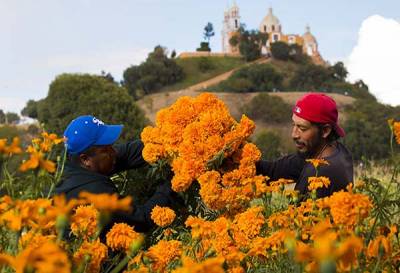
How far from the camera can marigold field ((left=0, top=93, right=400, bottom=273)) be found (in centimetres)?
115

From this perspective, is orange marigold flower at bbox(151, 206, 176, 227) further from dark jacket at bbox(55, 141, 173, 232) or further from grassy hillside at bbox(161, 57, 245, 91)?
grassy hillside at bbox(161, 57, 245, 91)

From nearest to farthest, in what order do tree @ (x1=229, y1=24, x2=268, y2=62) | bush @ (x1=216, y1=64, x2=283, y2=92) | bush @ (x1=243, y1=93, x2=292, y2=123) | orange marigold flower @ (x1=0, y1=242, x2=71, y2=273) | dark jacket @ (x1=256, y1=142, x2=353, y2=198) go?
orange marigold flower @ (x1=0, y1=242, x2=71, y2=273) < dark jacket @ (x1=256, y1=142, x2=353, y2=198) < bush @ (x1=243, y1=93, x2=292, y2=123) < bush @ (x1=216, y1=64, x2=283, y2=92) < tree @ (x1=229, y1=24, x2=268, y2=62)

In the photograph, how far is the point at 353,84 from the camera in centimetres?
6372

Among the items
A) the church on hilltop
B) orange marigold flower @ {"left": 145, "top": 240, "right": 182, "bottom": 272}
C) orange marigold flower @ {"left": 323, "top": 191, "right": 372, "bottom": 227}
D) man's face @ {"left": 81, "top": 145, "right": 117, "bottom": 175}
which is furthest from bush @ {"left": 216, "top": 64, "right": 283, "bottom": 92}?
orange marigold flower @ {"left": 323, "top": 191, "right": 372, "bottom": 227}

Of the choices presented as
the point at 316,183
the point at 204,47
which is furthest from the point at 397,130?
the point at 204,47

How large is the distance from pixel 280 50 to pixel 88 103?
5507 cm

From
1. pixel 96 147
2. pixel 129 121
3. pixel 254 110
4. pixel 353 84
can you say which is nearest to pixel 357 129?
pixel 254 110

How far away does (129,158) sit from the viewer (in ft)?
10.5

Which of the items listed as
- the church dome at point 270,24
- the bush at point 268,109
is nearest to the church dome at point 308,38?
the church dome at point 270,24

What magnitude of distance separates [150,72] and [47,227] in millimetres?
61325

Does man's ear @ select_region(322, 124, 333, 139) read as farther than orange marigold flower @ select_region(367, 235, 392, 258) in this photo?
Yes

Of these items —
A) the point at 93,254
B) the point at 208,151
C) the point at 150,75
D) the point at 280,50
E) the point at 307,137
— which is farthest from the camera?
the point at 280,50

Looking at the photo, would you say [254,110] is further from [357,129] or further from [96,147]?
[96,147]

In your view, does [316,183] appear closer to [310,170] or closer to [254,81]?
[310,170]
